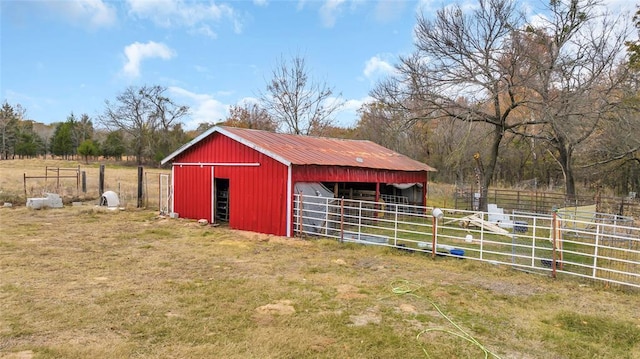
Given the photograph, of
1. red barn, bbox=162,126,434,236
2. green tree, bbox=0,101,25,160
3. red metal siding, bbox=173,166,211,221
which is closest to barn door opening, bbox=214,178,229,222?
red barn, bbox=162,126,434,236

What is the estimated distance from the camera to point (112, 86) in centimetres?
4519

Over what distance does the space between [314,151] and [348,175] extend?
1.46 metres

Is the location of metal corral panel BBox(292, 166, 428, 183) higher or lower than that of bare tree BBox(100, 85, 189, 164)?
lower

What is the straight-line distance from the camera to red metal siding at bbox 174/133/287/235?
37.9ft

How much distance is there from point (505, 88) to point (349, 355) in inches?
607

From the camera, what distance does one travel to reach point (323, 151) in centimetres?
1448

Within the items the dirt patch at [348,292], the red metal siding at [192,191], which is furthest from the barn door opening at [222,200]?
the dirt patch at [348,292]

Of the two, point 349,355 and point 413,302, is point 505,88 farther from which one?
point 349,355

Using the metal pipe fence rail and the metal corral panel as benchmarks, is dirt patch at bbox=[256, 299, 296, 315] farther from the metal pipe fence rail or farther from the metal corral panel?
the metal corral panel

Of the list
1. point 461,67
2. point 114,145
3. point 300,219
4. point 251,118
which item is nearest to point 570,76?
point 461,67

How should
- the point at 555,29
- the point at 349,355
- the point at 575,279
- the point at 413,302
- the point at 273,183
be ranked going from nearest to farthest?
1. the point at 349,355
2. the point at 413,302
3. the point at 575,279
4. the point at 273,183
5. the point at 555,29

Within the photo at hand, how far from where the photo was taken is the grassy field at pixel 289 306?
4.32 meters

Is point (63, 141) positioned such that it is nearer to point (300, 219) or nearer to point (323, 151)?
point (323, 151)

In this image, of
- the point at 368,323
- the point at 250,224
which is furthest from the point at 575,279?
the point at 250,224
